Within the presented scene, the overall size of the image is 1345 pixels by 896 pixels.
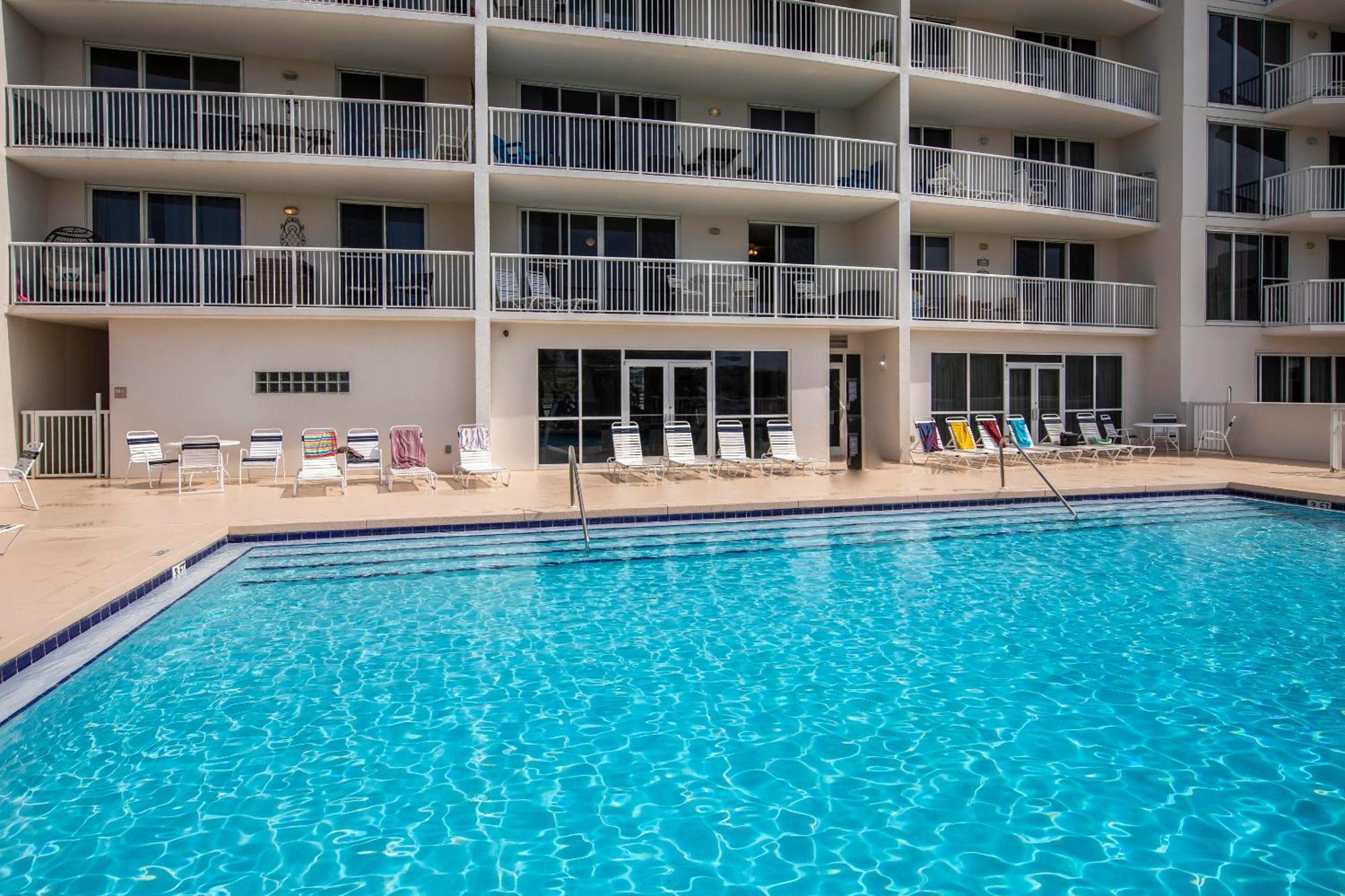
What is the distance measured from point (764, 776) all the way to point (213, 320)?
1270cm

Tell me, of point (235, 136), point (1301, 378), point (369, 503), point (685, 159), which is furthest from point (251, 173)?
point (1301, 378)

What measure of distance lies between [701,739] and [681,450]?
394 inches

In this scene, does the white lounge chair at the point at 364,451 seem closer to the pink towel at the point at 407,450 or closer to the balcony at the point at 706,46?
the pink towel at the point at 407,450

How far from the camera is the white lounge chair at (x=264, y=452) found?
1252 cm

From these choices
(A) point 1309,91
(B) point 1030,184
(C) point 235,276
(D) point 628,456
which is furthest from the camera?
(A) point 1309,91

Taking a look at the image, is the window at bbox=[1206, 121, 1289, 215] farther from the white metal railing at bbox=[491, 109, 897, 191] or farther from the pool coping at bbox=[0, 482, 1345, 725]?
the pool coping at bbox=[0, 482, 1345, 725]

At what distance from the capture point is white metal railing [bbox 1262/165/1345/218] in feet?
59.6

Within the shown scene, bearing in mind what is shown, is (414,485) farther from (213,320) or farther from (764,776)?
(764,776)

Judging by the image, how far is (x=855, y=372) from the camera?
17672 mm

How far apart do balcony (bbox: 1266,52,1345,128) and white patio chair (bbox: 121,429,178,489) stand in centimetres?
2260

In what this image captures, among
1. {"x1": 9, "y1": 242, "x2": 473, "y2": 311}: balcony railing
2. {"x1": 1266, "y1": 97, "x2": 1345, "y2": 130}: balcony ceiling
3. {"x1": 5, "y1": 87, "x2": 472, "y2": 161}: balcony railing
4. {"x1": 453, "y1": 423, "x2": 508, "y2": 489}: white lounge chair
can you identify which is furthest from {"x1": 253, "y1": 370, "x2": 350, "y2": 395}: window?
{"x1": 1266, "y1": 97, "x2": 1345, "y2": 130}: balcony ceiling

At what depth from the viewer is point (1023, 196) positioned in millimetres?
17250

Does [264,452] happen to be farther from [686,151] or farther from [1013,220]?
[1013,220]

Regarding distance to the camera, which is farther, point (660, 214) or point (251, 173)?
point (660, 214)
